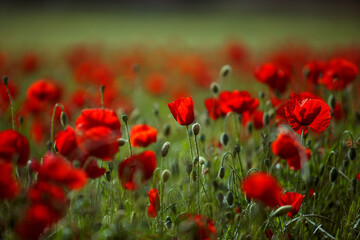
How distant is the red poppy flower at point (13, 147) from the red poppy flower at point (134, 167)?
0.28m

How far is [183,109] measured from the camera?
1.22 m

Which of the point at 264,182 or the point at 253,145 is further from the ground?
the point at 264,182

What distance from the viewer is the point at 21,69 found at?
12.8ft

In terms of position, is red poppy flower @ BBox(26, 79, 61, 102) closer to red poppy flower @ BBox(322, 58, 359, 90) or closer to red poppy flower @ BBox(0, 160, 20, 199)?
red poppy flower @ BBox(0, 160, 20, 199)

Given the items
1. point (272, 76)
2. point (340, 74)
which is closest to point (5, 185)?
point (272, 76)

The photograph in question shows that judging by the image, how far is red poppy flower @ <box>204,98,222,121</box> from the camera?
5.63 feet

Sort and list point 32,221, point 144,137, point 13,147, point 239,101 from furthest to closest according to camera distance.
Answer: point 239,101
point 144,137
point 13,147
point 32,221

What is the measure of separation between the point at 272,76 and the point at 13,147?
1.22 metres

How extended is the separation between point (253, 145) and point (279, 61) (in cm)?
188

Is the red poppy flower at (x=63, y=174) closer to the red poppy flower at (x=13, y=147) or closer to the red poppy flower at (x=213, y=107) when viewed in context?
the red poppy flower at (x=13, y=147)

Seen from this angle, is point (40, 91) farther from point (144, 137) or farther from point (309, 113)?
point (309, 113)

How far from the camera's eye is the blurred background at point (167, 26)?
9.17m

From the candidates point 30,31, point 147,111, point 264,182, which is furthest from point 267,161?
point 30,31

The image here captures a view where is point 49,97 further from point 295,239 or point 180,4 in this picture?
point 180,4
